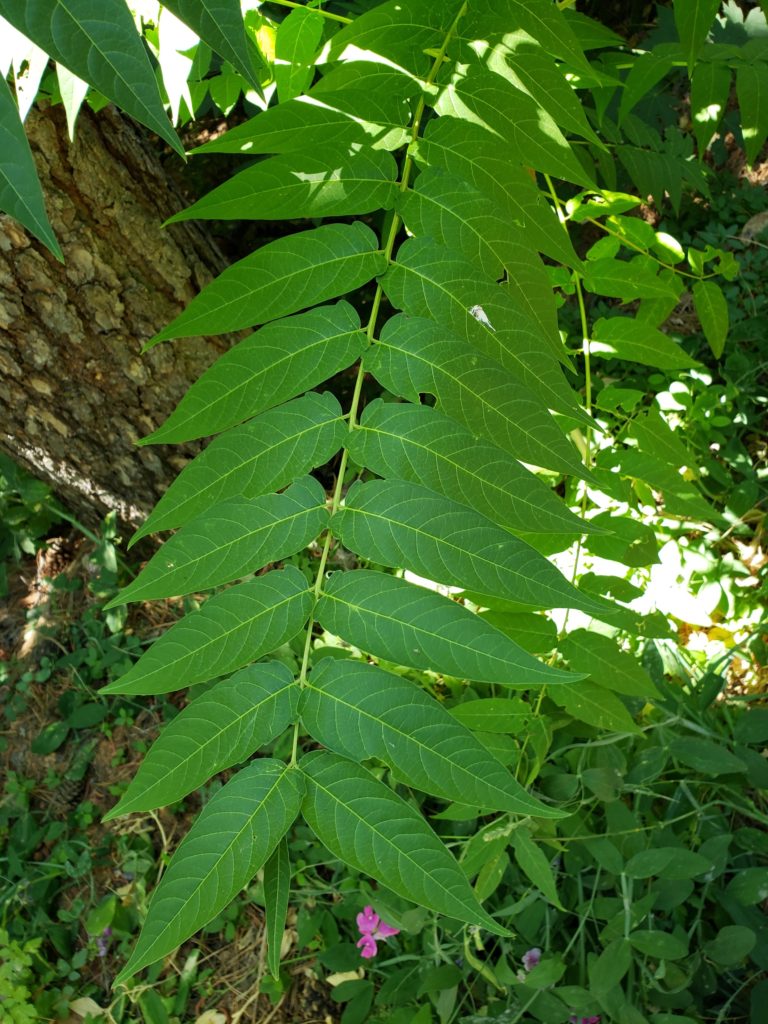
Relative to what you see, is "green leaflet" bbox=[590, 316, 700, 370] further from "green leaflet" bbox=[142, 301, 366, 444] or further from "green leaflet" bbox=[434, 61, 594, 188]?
"green leaflet" bbox=[142, 301, 366, 444]

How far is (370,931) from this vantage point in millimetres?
1977

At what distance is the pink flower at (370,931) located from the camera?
195cm

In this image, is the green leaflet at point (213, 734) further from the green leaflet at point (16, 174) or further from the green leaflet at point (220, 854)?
the green leaflet at point (16, 174)

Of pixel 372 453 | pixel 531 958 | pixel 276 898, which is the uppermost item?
pixel 372 453

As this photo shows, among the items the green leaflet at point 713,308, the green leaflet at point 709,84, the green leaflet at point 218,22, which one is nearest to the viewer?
the green leaflet at point 218,22

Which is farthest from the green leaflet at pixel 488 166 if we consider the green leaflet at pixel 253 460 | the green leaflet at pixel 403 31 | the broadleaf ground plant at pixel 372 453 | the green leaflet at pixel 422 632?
the green leaflet at pixel 422 632

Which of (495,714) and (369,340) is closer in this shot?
(369,340)

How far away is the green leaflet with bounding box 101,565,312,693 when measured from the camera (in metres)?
0.88

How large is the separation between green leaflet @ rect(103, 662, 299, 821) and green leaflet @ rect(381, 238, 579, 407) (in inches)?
16.6

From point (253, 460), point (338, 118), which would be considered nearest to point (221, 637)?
point (253, 460)

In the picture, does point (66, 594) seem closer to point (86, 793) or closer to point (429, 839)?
point (86, 793)

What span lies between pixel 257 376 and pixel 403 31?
50cm

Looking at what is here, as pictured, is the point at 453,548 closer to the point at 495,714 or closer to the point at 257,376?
the point at 257,376

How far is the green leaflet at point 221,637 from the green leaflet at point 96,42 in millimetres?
468
